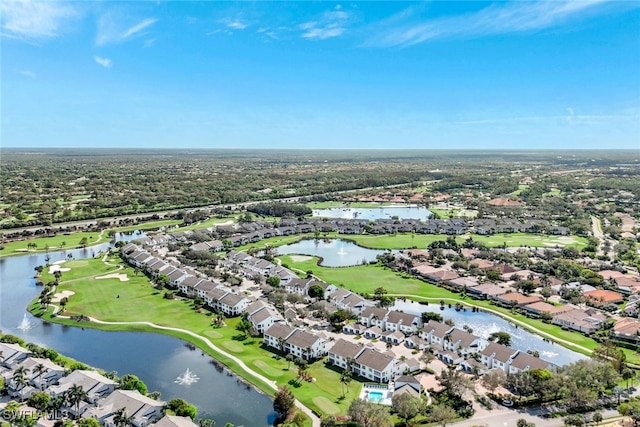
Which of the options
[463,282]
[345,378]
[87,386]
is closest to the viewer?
[87,386]

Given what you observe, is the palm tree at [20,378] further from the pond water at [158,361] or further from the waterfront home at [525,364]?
the waterfront home at [525,364]

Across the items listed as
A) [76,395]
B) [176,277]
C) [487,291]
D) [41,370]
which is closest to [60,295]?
[176,277]

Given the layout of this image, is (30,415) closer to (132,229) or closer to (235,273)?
(235,273)

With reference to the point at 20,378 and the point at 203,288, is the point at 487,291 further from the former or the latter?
the point at 20,378

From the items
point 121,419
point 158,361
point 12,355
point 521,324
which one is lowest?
point 521,324

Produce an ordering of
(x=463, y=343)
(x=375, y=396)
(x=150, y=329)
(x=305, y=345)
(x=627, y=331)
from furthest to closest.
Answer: (x=150, y=329), (x=627, y=331), (x=463, y=343), (x=305, y=345), (x=375, y=396)

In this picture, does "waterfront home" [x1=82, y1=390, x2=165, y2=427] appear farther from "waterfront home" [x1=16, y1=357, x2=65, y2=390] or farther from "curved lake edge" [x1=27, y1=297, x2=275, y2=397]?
"curved lake edge" [x1=27, y1=297, x2=275, y2=397]
